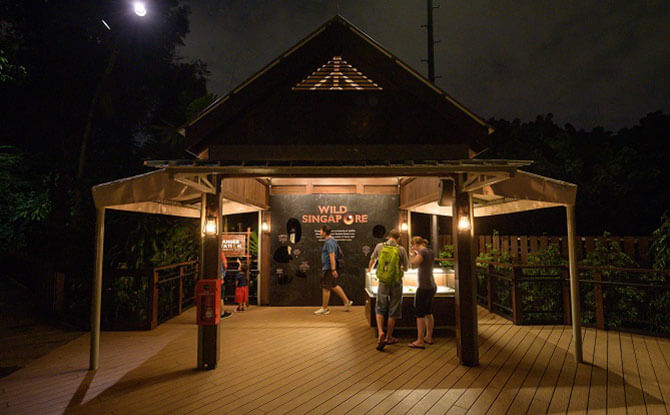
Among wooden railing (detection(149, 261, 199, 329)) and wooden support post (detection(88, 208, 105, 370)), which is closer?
wooden support post (detection(88, 208, 105, 370))

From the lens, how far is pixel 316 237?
A: 9336 millimetres

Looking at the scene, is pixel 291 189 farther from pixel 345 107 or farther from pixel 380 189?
pixel 345 107

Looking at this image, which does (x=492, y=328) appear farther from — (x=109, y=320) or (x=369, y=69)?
(x=109, y=320)

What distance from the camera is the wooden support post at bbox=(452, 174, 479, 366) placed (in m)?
4.89

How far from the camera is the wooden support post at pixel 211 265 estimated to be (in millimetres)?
4770

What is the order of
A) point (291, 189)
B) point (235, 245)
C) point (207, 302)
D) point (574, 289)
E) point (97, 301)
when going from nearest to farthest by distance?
point (207, 302) < point (97, 301) < point (574, 289) < point (235, 245) < point (291, 189)

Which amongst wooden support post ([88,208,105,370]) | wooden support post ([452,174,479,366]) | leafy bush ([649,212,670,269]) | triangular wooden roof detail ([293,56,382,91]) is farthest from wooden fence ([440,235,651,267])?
wooden support post ([88,208,105,370])

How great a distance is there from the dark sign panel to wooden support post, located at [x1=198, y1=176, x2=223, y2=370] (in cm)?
420

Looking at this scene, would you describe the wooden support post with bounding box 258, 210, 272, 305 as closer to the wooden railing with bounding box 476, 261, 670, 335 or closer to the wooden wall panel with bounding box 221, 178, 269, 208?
the wooden wall panel with bounding box 221, 178, 269, 208

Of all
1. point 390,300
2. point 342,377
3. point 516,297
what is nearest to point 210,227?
point 342,377

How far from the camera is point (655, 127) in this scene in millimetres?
15453

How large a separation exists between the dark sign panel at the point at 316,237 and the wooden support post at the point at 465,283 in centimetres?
444

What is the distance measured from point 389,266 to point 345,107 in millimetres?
2878

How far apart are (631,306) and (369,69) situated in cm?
678
